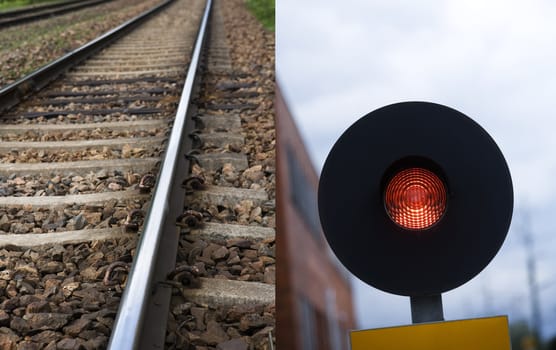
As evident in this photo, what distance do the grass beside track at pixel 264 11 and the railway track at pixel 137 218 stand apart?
121 cm

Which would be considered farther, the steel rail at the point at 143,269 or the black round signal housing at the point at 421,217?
the steel rail at the point at 143,269

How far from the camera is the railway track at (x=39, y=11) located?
7.61 m

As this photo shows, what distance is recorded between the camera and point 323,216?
85 cm

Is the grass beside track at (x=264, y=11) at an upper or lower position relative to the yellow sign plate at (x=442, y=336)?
upper

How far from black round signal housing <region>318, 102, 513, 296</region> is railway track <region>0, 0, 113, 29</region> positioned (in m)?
7.07

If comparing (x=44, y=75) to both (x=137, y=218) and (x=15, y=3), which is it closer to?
(x=137, y=218)

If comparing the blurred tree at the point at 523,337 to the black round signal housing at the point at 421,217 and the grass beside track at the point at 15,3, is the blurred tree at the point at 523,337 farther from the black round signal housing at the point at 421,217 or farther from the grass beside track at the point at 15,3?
the grass beside track at the point at 15,3

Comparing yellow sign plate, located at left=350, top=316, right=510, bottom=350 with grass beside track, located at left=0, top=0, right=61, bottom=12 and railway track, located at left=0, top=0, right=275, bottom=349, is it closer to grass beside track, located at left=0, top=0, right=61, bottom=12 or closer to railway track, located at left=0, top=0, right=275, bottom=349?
railway track, located at left=0, top=0, right=275, bottom=349

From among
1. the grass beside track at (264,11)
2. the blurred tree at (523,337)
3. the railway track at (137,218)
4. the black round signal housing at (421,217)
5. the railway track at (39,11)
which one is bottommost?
the blurred tree at (523,337)

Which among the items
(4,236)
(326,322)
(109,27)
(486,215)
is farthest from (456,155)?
(109,27)

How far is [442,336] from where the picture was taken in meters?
0.82

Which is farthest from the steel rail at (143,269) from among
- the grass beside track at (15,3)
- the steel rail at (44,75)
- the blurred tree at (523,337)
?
the grass beside track at (15,3)

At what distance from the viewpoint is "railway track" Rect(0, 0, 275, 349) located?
159 cm

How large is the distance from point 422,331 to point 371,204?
17 cm
